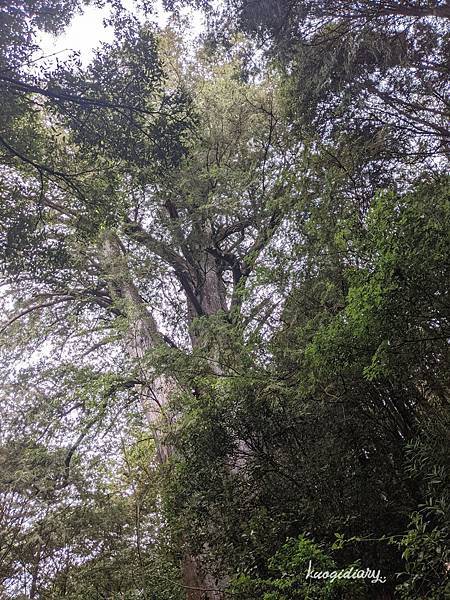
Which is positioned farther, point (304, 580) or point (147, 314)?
point (147, 314)

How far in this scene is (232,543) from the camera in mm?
3873

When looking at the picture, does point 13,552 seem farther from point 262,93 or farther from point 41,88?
point 262,93

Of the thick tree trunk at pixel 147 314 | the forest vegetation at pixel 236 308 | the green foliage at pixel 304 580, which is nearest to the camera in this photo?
the green foliage at pixel 304 580

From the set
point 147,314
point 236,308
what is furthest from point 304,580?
point 147,314

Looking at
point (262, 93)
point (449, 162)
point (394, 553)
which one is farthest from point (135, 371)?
point (262, 93)

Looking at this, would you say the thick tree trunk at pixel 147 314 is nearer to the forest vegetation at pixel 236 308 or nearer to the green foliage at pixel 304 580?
A: the forest vegetation at pixel 236 308

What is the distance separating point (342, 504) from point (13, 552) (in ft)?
16.2

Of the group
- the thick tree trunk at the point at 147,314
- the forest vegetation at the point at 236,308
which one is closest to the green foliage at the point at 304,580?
the forest vegetation at the point at 236,308

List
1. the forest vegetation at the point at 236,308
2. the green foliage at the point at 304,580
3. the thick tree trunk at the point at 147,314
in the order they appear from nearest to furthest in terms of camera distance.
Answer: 1. the green foliage at the point at 304,580
2. the forest vegetation at the point at 236,308
3. the thick tree trunk at the point at 147,314

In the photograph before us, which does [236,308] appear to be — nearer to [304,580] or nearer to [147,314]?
[147,314]

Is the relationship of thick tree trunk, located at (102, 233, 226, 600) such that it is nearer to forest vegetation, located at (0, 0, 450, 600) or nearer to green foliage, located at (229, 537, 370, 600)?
forest vegetation, located at (0, 0, 450, 600)

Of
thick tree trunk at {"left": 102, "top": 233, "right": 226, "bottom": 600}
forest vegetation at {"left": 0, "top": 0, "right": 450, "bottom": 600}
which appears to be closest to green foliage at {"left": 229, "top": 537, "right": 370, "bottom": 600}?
forest vegetation at {"left": 0, "top": 0, "right": 450, "bottom": 600}

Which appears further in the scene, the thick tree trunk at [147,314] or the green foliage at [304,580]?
the thick tree trunk at [147,314]

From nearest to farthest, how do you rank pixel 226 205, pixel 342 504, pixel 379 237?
1. pixel 379 237
2. pixel 342 504
3. pixel 226 205
